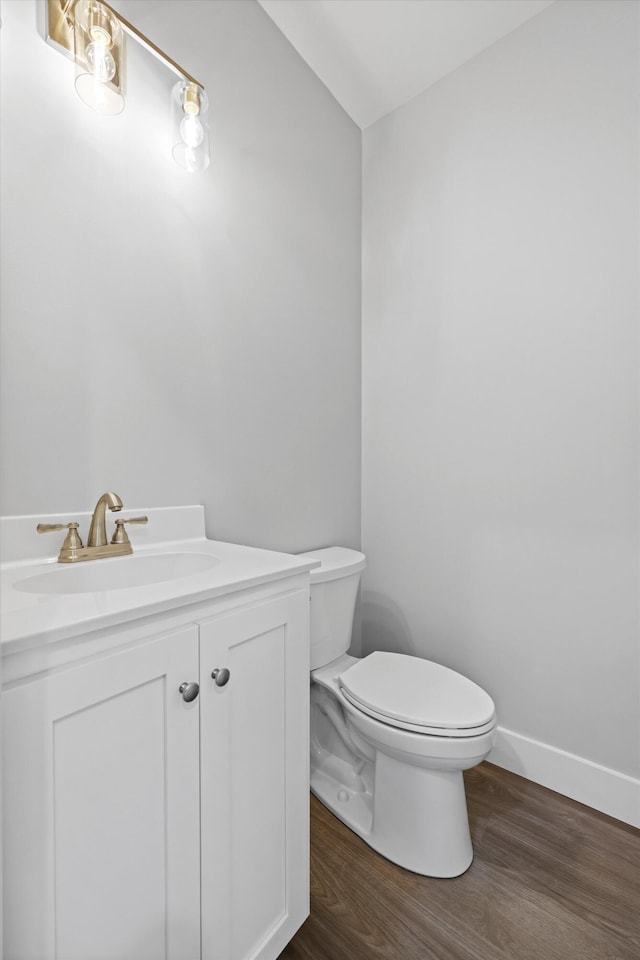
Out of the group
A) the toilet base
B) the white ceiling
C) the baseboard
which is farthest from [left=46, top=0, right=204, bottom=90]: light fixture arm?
the baseboard

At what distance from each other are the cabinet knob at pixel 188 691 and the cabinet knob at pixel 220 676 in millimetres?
41

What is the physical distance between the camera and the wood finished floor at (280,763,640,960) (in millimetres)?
1019

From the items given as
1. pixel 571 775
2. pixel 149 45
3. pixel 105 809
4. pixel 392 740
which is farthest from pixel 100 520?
pixel 571 775

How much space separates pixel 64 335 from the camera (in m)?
1.06

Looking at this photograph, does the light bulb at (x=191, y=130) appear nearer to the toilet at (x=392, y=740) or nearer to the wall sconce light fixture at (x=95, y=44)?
the wall sconce light fixture at (x=95, y=44)

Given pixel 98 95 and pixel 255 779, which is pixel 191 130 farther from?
pixel 255 779

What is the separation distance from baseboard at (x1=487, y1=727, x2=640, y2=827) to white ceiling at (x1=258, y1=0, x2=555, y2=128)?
2426 millimetres

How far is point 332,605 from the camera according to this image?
1521 millimetres

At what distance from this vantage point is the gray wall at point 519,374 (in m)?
1.42

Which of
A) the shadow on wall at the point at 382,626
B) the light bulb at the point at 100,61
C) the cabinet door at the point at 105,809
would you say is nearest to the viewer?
the cabinet door at the point at 105,809

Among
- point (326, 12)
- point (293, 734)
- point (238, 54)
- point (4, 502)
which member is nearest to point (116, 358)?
point (4, 502)

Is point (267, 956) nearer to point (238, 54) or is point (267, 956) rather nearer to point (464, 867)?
Answer: point (464, 867)

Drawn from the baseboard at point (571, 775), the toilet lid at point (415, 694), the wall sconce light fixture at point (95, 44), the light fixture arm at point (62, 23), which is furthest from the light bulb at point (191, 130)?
the baseboard at point (571, 775)

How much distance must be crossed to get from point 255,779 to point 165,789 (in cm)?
21
